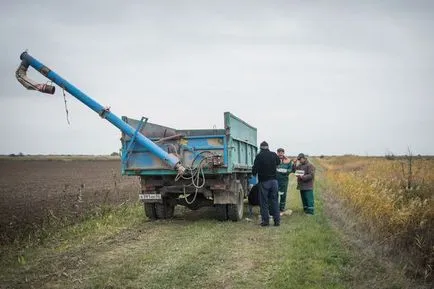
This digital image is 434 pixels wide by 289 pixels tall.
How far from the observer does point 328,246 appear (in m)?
8.54

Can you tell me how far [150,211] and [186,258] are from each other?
467 cm

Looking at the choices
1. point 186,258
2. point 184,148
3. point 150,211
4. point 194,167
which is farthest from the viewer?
point 150,211

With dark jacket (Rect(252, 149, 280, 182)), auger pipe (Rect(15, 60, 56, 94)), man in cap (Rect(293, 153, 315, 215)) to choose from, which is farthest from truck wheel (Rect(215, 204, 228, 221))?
auger pipe (Rect(15, 60, 56, 94))

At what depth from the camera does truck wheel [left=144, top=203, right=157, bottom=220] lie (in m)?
12.0

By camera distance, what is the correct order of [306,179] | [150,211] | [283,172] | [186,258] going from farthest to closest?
1. [283,172]
2. [306,179]
3. [150,211]
4. [186,258]

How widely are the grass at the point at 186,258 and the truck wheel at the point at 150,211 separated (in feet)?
2.68

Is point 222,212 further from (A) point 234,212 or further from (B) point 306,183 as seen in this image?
(B) point 306,183

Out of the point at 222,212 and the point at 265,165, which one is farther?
the point at 222,212

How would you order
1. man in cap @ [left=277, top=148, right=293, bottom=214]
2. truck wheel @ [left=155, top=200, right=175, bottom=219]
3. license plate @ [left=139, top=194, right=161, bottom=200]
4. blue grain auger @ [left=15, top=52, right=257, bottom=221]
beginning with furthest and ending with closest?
man in cap @ [left=277, top=148, right=293, bottom=214]
truck wheel @ [left=155, top=200, right=175, bottom=219]
license plate @ [left=139, top=194, right=161, bottom=200]
blue grain auger @ [left=15, top=52, right=257, bottom=221]

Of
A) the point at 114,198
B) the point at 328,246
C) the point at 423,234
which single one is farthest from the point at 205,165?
the point at 114,198

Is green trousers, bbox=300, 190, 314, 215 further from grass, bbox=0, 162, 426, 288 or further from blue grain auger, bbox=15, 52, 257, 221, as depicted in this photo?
blue grain auger, bbox=15, 52, 257, 221

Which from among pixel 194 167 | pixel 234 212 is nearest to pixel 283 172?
pixel 234 212

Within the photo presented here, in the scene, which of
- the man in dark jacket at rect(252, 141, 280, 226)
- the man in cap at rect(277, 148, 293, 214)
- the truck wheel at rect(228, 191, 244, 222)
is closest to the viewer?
the man in dark jacket at rect(252, 141, 280, 226)

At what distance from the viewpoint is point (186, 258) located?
25.0 ft
